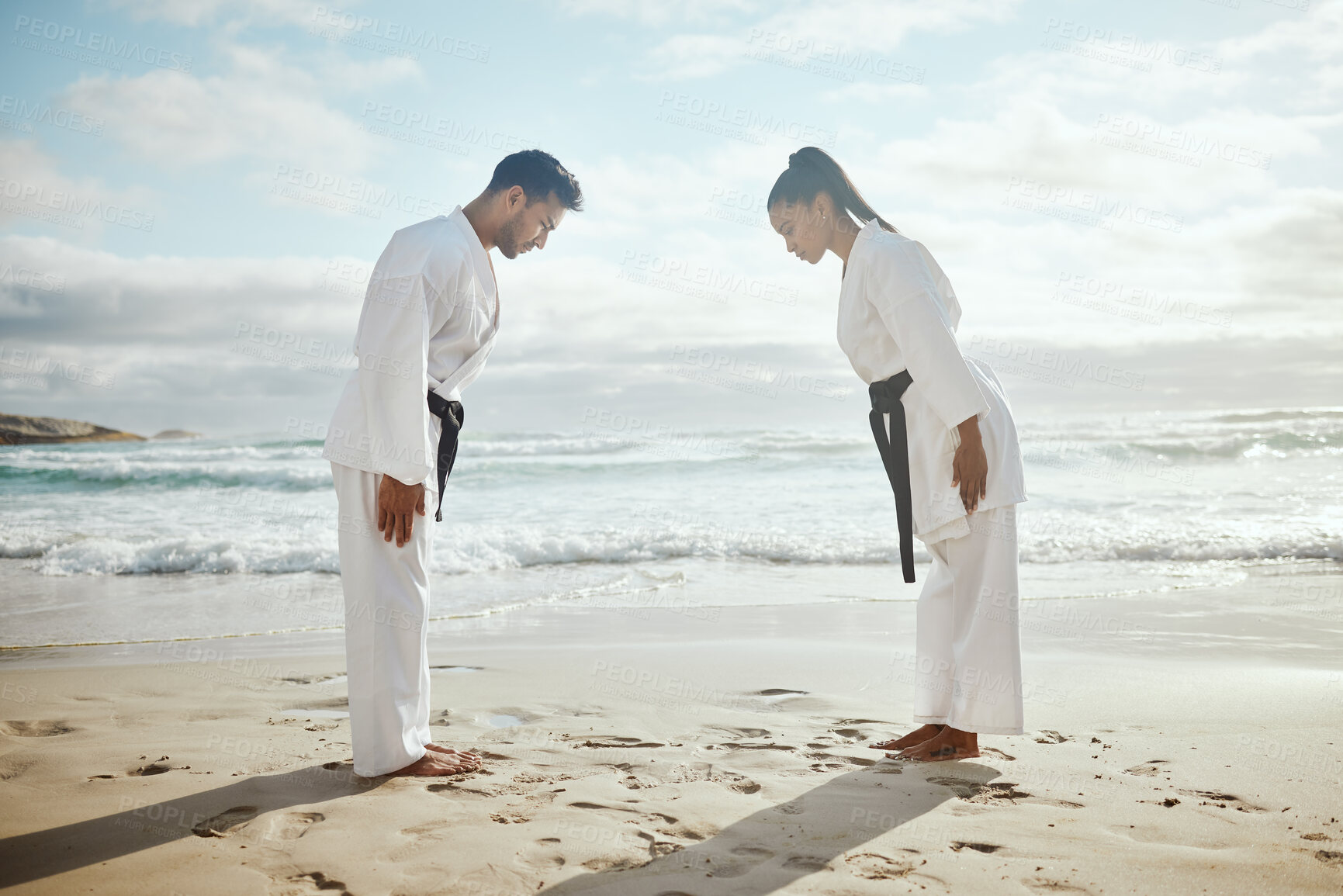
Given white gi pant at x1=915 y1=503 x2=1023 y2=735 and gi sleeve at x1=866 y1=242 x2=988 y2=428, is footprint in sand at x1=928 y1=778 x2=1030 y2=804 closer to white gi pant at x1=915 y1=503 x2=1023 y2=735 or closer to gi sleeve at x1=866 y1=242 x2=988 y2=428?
white gi pant at x1=915 y1=503 x2=1023 y2=735

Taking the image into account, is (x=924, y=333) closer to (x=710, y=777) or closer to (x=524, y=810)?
(x=710, y=777)

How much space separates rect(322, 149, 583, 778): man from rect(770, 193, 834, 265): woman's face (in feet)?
3.43

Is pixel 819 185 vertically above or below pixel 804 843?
Answer: above

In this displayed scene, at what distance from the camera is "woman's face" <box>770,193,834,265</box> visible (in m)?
2.89

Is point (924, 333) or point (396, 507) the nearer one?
point (396, 507)

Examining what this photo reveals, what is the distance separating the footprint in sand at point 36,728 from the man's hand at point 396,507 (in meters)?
1.71

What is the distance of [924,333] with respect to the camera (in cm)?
260

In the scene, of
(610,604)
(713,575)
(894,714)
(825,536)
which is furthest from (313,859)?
(825,536)

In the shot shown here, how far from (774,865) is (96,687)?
344cm

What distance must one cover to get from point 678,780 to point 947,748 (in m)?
0.90

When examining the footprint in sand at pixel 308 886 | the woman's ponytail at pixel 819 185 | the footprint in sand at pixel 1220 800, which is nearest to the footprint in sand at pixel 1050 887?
the footprint in sand at pixel 1220 800

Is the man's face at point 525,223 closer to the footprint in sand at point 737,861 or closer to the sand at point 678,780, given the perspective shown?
the sand at point 678,780

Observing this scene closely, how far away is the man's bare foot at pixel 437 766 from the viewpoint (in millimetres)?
2498

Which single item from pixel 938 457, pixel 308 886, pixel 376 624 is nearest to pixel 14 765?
pixel 376 624
